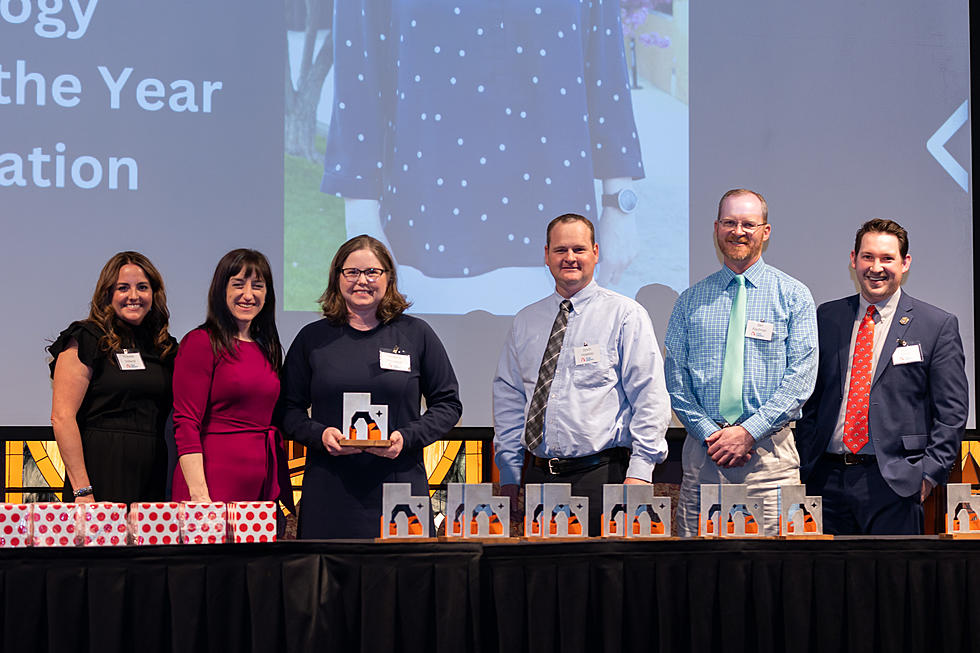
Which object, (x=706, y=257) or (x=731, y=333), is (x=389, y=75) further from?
(x=731, y=333)

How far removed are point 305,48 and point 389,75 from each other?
374mm

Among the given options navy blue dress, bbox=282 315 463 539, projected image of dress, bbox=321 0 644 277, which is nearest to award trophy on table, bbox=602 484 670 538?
navy blue dress, bbox=282 315 463 539

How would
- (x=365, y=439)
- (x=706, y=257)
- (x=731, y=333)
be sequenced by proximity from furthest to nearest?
(x=706, y=257)
(x=731, y=333)
(x=365, y=439)

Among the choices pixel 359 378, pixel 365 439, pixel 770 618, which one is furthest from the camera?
pixel 359 378

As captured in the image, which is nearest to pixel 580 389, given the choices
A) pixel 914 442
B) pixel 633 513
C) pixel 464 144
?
pixel 633 513

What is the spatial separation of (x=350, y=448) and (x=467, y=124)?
6.36ft

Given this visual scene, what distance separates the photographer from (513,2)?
459cm

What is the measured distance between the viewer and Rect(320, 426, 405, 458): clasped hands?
308 cm

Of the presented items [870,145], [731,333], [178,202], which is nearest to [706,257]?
[870,145]

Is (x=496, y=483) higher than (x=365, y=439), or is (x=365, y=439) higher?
(x=365, y=439)

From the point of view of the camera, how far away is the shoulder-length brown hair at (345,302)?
3.30m

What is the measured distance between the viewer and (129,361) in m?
3.42

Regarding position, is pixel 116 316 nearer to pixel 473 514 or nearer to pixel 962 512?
pixel 473 514

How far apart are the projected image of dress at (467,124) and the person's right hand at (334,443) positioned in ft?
4.91
